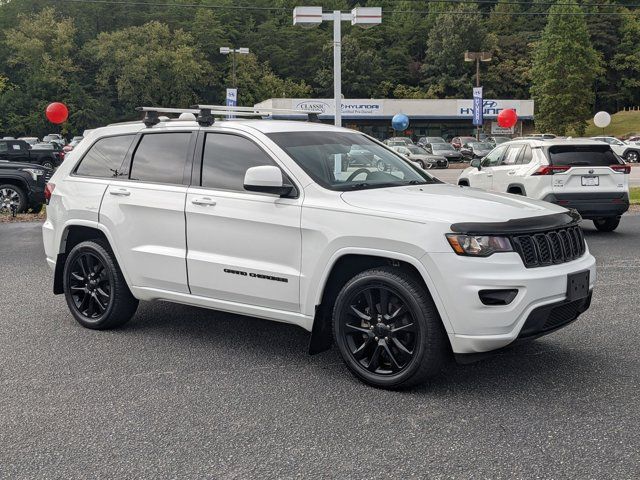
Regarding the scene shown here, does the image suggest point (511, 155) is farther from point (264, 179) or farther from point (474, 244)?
point (474, 244)

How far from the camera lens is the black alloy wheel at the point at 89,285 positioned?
623 centimetres

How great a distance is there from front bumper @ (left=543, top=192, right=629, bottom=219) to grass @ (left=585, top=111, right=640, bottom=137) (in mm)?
81650

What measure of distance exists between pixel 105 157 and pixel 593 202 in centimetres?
818

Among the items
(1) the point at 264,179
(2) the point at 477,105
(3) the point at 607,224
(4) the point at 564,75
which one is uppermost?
(4) the point at 564,75

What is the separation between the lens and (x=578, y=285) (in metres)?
4.74

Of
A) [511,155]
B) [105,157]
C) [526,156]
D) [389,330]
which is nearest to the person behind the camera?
[389,330]

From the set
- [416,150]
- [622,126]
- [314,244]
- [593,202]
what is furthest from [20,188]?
[622,126]

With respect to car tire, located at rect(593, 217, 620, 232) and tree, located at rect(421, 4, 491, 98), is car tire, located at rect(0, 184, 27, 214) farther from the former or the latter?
tree, located at rect(421, 4, 491, 98)

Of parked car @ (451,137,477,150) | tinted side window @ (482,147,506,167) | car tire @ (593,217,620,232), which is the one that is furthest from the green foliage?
car tire @ (593,217,620,232)

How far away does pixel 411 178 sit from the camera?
578 cm

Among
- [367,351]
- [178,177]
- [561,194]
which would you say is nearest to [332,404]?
[367,351]

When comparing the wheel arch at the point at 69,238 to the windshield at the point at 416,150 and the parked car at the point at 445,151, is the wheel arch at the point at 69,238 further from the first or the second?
the parked car at the point at 445,151

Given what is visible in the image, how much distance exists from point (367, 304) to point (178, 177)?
1.97 meters

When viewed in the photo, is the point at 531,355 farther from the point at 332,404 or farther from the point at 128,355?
the point at 128,355
